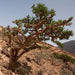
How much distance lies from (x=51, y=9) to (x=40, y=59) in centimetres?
1077

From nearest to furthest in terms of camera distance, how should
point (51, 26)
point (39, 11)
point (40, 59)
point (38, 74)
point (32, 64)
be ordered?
point (51, 26) < point (39, 11) < point (38, 74) < point (32, 64) < point (40, 59)

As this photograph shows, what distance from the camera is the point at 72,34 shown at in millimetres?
13383

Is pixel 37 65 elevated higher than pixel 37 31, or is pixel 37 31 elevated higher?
pixel 37 31

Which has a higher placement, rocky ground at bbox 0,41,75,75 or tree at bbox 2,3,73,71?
tree at bbox 2,3,73,71

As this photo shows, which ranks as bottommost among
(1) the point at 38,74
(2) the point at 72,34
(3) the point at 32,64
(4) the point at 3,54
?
(1) the point at 38,74

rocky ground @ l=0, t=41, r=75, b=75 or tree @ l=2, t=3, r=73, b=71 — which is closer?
tree @ l=2, t=3, r=73, b=71

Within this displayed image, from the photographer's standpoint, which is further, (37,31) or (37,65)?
(37,65)

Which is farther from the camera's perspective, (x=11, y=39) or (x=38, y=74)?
(x=38, y=74)

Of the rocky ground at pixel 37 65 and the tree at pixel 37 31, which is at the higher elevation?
the tree at pixel 37 31

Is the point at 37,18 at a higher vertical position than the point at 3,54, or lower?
higher

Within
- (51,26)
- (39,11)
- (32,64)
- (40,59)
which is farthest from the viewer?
(40,59)

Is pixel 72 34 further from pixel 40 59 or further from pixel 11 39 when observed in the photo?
pixel 40 59

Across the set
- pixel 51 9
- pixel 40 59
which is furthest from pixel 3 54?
pixel 51 9

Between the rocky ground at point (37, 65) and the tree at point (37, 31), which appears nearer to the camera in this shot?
the tree at point (37, 31)
